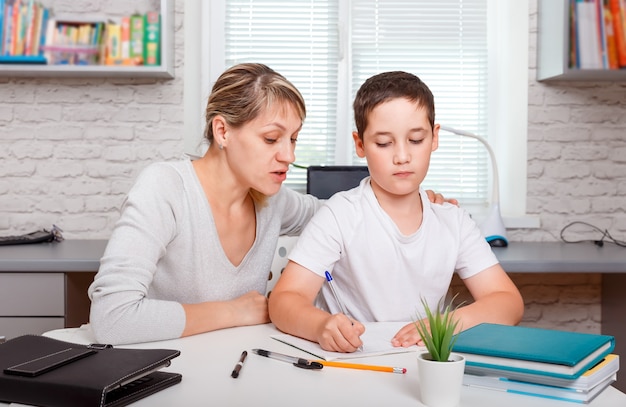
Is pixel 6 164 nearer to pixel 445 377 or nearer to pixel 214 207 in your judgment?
pixel 214 207

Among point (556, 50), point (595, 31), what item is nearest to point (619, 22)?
point (595, 31)

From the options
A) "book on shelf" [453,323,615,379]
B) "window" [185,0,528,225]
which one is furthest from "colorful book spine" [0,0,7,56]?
"book on shelf" [453,323,615,379]

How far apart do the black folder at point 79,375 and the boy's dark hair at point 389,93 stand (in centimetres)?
76

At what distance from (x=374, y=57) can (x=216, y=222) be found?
5.89ft

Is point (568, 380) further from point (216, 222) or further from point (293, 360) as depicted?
point (216, 222)

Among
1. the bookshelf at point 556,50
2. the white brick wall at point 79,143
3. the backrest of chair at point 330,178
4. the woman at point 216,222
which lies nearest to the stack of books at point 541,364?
the woman at point 216,222

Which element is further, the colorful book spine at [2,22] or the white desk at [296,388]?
the colorful book spine at [2,22]

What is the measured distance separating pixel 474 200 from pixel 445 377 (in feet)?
7.92

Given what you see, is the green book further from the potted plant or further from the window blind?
the potted plant

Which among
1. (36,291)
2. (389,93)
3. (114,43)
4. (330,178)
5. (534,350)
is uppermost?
(114,43)

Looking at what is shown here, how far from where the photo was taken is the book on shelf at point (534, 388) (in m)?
0.94

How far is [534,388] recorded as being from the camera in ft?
3.14

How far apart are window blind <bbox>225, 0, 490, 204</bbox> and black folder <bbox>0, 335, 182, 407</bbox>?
2153mm

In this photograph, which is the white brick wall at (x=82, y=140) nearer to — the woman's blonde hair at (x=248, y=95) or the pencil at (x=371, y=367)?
the woman's blonde hair at (x=248, y=95)
